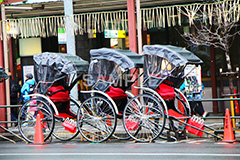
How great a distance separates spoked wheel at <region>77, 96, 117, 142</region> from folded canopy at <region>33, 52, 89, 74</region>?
0.95 metres

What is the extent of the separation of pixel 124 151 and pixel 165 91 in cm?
218

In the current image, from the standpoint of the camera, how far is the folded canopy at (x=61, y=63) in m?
11.6

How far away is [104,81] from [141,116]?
1.35 metres

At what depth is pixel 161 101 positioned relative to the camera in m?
10.8

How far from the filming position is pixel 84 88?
18281 mm

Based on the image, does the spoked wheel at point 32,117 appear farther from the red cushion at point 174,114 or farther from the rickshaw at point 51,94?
the red cushion at point 174,114

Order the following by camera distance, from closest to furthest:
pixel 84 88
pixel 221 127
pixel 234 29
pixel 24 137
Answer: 1. pixel 24 137
2. pixel 221 127
3. pixel 234 29
4. pixel 84 88

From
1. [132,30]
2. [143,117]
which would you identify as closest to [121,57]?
[143,117]

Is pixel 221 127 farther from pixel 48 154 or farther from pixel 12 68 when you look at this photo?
pixel 12 68

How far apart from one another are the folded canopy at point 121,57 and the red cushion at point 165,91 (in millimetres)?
731

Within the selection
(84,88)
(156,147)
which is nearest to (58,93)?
(156,147)

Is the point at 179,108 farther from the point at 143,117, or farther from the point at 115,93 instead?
the point at 115,93

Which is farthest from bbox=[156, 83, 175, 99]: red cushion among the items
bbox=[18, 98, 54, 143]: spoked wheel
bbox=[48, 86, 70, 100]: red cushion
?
bbox=[18, 98, 54, 143]: spoked wheel

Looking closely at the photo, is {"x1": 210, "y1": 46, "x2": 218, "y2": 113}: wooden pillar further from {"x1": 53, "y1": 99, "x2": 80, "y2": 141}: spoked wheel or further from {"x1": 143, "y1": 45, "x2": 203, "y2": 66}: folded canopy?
{"x1": 53, "y1": 99, "x2": 80, "y2": 141}: spoked wheel
